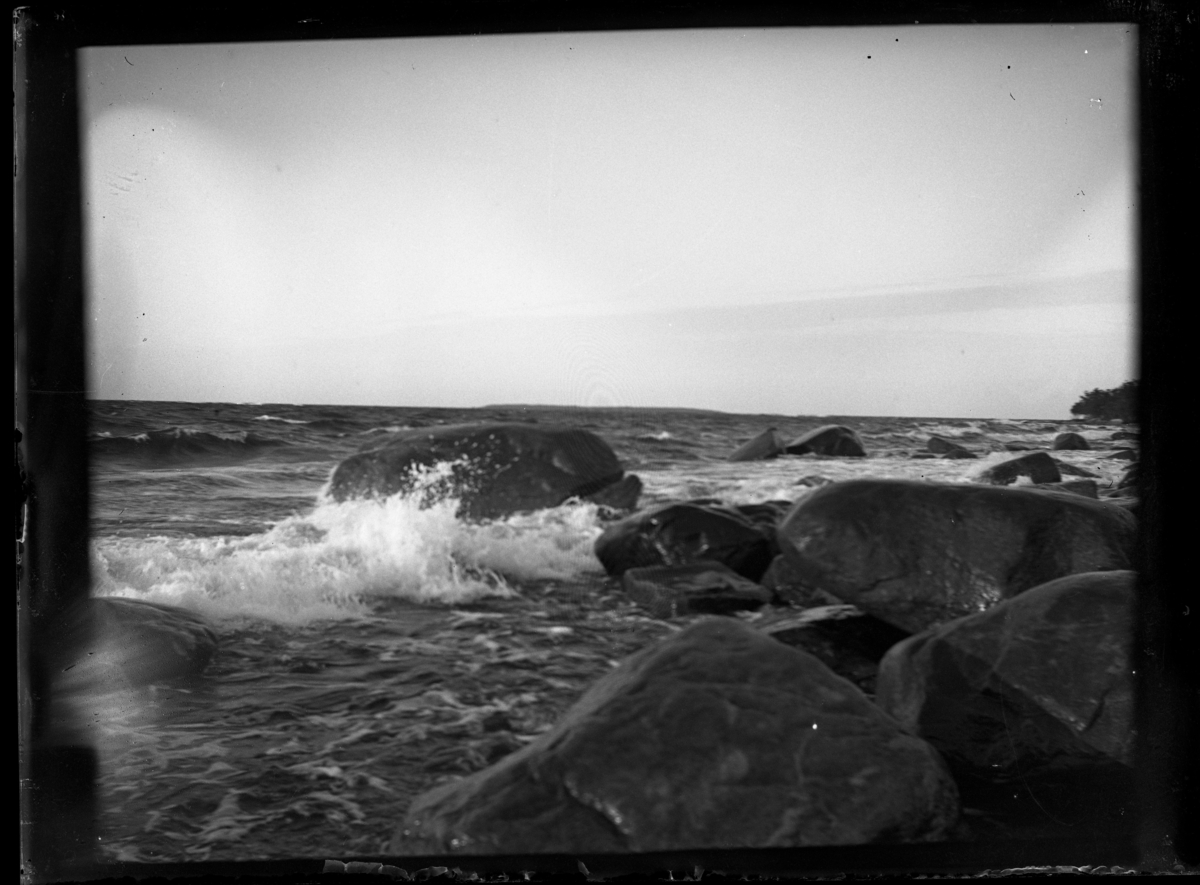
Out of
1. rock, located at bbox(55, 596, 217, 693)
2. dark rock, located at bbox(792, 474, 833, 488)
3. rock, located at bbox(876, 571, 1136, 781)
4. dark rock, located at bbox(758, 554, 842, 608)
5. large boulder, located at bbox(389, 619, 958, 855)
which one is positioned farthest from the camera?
dark rock, located at bbox(758, 554, 842, 608)

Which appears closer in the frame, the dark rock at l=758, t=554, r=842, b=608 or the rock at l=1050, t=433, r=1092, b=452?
the rock at l=1050, t=433, r=1092, b=452

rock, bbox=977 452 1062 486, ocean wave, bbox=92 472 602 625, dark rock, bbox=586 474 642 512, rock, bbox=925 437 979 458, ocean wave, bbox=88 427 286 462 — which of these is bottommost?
ocean wave, bbox=92 472 602 625

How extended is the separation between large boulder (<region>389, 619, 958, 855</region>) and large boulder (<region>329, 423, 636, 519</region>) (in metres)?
0.77

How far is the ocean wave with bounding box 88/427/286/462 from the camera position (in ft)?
8.04

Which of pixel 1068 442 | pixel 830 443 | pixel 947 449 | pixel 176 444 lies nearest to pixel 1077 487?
pixel 1068 442

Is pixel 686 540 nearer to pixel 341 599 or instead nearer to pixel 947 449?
pixel 947 449

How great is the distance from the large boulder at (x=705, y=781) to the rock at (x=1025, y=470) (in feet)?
3.45

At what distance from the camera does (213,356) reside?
8.07 ft

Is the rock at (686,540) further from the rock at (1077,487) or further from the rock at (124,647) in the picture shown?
the rock at (124,647)

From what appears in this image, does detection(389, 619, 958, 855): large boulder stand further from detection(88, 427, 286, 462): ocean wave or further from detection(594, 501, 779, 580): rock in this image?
detection(88, 427, 286, 462): ocean wave

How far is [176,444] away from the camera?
2527 millimetres

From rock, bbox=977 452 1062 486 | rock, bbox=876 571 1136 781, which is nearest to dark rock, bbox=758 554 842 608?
rock, bbox=876 571 1136 781

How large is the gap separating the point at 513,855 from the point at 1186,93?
10.3 feet

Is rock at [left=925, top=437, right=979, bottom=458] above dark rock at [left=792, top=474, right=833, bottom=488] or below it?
above
